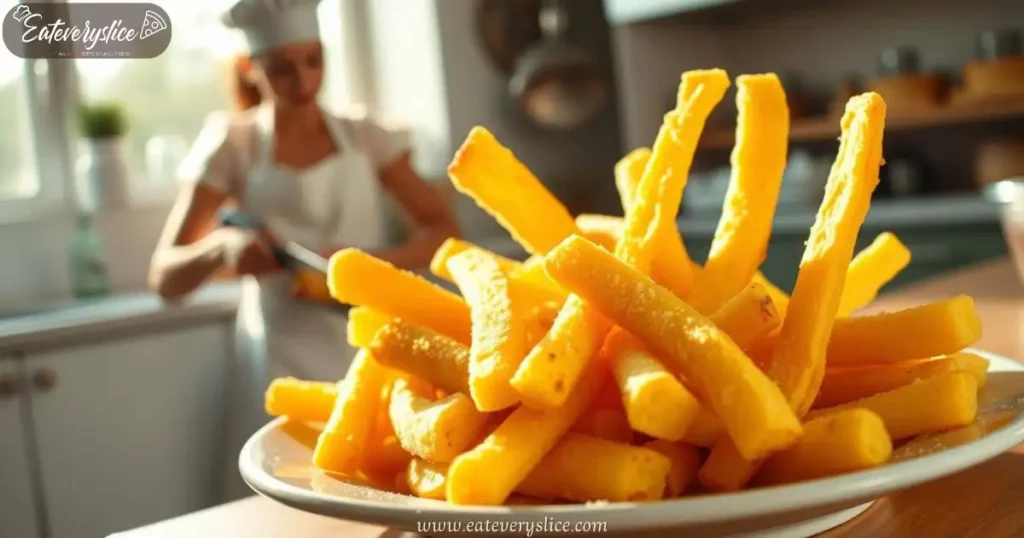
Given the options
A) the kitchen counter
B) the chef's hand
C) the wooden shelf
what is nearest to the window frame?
the kitchen counter

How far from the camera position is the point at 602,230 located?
654 mm

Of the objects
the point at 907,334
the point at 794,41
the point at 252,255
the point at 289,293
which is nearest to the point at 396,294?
the point at 907,334

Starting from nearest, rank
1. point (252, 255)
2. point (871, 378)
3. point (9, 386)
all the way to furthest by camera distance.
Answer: point (871, 378), point (252, 255), point (9, 386)

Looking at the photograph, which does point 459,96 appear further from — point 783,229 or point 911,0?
point 911,0

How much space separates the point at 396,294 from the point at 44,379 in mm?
1698

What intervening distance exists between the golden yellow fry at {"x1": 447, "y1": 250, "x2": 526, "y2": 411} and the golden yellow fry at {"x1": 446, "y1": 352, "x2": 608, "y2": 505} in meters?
0.01

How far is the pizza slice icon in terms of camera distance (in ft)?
6.86

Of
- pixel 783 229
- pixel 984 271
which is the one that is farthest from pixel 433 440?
pixel 783 229

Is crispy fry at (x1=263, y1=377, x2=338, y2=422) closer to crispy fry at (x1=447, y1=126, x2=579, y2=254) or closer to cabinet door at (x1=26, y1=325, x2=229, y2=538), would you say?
crispy fry at (x1=447, y1=126, x2=579, y2=254)

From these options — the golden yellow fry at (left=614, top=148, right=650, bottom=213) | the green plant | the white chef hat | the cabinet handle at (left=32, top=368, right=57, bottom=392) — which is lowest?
the cabinet handle at (left=32, top=368, right=57, bottom=392)

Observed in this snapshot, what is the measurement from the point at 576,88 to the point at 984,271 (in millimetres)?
1989

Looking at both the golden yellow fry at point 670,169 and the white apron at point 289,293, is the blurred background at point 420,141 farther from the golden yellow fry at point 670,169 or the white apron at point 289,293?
the golden yellow fry at point 670,169

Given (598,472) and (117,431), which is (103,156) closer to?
(117,431)

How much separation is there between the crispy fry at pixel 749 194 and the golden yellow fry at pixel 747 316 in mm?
50
